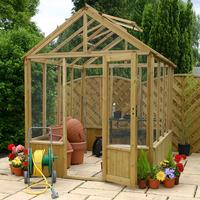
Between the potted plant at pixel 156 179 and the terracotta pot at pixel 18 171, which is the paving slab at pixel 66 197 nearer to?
the potted plant at pixel 156 179

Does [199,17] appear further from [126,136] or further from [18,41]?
Answer: [126,136]

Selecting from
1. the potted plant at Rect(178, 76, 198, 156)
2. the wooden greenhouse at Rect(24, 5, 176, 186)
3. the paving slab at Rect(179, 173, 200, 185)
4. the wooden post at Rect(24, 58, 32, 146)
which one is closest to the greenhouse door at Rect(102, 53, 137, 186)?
the wooden greenhouse at Rect(24, 5, 176, 186)

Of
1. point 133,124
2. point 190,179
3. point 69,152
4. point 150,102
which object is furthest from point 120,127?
point 190,179

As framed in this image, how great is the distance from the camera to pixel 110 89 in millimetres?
7145

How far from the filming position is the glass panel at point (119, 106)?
6598 mm

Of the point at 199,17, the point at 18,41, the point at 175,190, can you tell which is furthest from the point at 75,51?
the point at 199,17

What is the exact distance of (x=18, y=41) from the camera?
10273 mm

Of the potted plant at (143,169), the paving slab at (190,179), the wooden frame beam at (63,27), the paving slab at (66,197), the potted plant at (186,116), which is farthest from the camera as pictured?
the potted plant at (186,116)

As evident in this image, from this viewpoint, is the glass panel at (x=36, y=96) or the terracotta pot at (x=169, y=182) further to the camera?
the glass panel at (x=36, y=96)

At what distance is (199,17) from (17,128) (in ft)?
68.3

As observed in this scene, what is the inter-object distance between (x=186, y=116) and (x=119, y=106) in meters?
3.54

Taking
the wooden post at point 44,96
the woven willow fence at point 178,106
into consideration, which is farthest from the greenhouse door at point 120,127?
the woven willow fence at point 178,106

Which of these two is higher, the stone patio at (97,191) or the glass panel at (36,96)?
the glass panel at (36,96)

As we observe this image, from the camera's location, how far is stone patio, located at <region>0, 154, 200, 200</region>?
5.93 m
